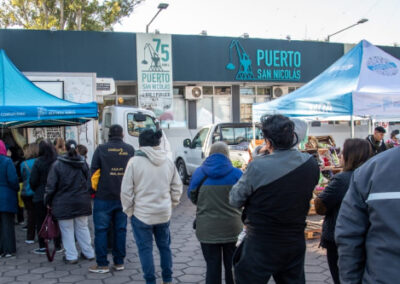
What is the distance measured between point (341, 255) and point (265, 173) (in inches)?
40.8

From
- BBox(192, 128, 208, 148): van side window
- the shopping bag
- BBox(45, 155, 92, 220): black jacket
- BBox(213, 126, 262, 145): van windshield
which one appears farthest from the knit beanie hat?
BBox(192, 128, 208, 148): van side window

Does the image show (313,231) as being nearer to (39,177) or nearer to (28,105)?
(39,177)

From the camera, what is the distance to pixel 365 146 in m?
3.75

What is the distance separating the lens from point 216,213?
12.8ft

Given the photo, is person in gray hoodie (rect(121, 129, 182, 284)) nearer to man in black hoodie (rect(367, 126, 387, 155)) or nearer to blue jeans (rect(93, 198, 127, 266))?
blue jeans (rect(93, 198, 127, 266))

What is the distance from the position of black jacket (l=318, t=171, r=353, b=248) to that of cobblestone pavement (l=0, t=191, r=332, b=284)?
141cm

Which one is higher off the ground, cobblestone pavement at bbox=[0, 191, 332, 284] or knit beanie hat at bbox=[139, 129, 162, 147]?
knit beanie hat at bbox=[139, 129, 162, 147]

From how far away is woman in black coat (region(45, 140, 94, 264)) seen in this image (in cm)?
560

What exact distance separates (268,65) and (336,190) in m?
14.4

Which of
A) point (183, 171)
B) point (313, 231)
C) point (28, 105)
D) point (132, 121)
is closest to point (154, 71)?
point (132, 121)

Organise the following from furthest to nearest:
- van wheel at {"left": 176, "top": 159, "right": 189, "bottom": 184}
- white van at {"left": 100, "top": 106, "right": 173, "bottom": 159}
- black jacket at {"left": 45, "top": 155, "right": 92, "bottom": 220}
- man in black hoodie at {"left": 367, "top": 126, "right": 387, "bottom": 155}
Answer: van wheel at {"left": 176, "top": 159, "right": 189, "bottom": 184} → white van at {"left": 100, "top": 106, "right": 173, "bottom": 159} → man in black hoodie at {"left": 367, "top": 126, "right": 387, "bottom": 155} → black jacket at {"left": 45, "top": 155, "right": 92, "bottom": 220}

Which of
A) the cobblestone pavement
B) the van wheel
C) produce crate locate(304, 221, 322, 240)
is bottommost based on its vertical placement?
the cobblestone pavement

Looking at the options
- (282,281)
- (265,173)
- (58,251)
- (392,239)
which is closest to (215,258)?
(282,281)

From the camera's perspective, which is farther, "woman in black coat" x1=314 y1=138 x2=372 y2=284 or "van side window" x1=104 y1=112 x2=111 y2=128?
"van side window" x1=104 y1=112 x2=111 y2=128
